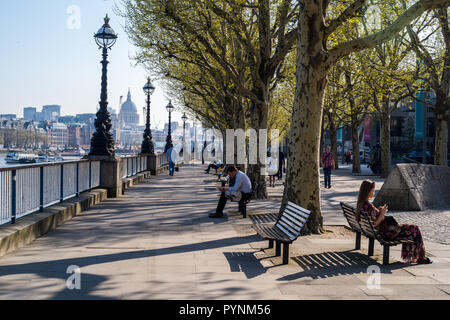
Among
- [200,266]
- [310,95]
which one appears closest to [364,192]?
[200,266]

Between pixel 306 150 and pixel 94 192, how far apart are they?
7624 mm

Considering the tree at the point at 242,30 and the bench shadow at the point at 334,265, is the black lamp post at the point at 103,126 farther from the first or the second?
the bench shadow at the point at 334,265

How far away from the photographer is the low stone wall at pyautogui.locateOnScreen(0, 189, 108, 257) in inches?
311

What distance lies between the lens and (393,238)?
766 centimetres

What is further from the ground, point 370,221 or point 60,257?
point 370,221

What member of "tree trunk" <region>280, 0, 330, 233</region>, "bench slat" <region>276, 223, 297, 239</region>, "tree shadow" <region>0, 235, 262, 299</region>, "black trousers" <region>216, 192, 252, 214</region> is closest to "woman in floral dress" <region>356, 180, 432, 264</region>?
"bench slat" <region>276, 223, 297, 239</region>

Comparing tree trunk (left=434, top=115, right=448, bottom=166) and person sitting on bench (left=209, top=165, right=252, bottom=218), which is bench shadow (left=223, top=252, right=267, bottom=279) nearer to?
person sitting on bench (left=209, top=165, right=252, bottom=218)

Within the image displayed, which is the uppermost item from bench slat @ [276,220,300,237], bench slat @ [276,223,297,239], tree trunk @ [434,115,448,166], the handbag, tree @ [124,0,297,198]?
tree @ [124,0,297,198]

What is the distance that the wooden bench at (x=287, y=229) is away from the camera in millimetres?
7593

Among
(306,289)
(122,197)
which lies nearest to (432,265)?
(306,289)

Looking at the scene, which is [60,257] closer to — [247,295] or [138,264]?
[138,264]

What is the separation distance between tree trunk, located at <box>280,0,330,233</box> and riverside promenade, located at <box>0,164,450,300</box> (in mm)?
910

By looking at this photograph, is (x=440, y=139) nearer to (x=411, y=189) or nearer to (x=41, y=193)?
(x=411, y=189)
